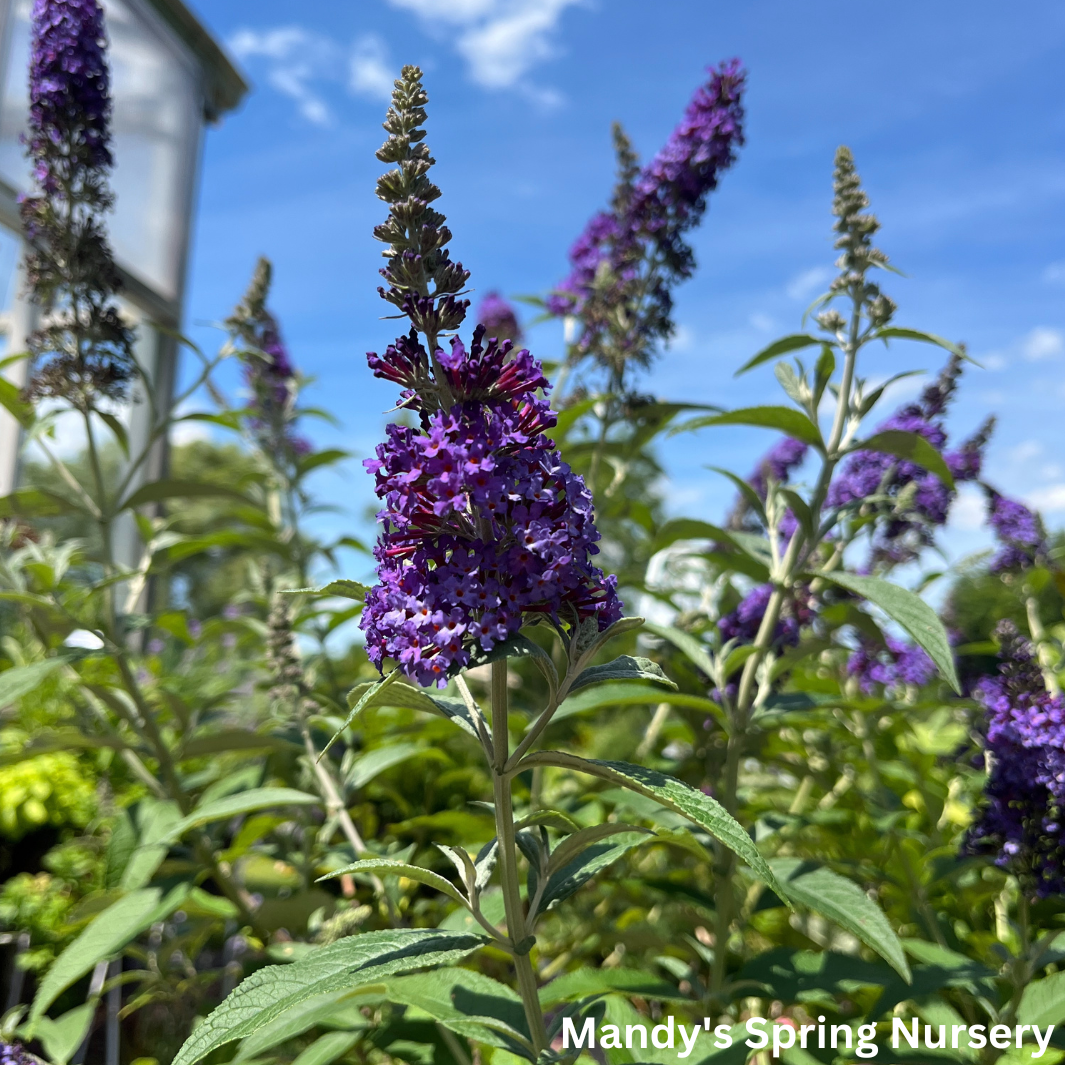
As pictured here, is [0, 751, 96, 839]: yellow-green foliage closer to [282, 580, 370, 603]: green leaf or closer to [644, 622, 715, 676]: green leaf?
[644, 622, 715, 676]: green leaf

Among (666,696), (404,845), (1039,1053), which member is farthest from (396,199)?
(404,845)

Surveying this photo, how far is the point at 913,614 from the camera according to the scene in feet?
4.66

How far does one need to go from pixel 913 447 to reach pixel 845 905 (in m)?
0.91

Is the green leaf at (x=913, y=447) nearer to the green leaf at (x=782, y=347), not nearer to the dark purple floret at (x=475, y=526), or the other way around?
the green leaf at (x=782, y=347)

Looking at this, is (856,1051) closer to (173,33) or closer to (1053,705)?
(1053,705)

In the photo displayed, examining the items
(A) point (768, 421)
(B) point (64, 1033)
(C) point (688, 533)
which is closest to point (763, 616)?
(C) point (688, 533)

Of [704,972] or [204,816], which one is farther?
[704,972]

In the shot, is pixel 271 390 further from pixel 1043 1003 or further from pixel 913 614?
pixel 1043 1003

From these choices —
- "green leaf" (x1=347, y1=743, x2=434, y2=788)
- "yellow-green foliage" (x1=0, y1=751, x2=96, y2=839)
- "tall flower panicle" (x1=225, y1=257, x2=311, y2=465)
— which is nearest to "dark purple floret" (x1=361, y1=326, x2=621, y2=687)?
"green leaf" (x1=347, y1=743, x2=434, y2=788)

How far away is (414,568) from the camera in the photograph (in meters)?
1.01

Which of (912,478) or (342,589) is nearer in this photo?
(342,589)

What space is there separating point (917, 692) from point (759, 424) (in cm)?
215

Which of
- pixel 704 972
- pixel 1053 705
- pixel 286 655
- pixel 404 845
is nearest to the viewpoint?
pixel 1053 705

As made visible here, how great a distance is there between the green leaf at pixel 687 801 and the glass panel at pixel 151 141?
15.4 ft
